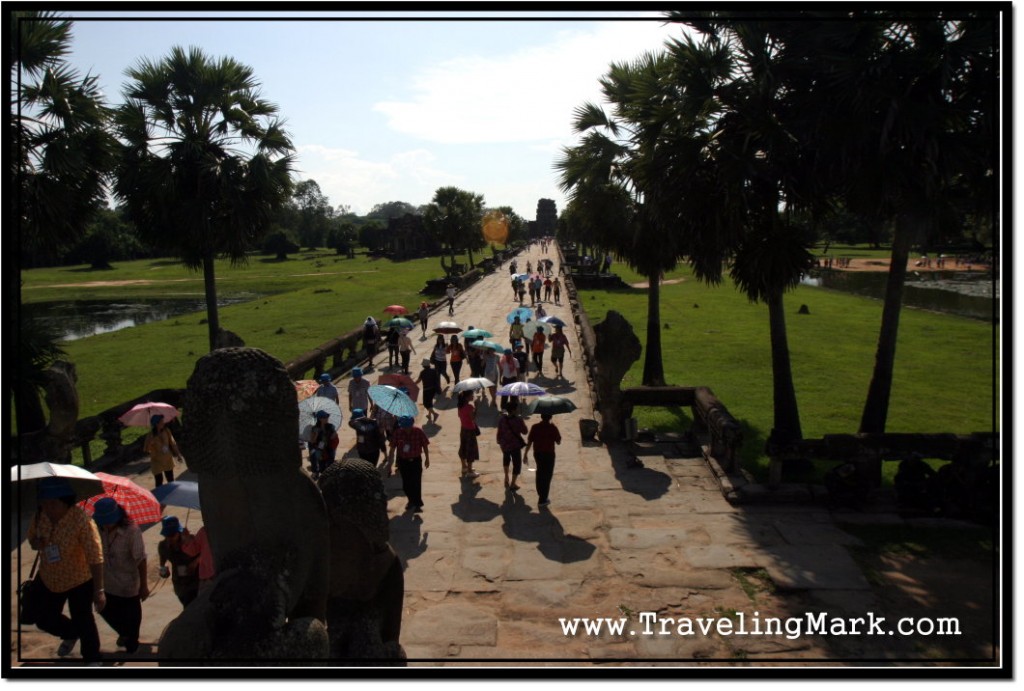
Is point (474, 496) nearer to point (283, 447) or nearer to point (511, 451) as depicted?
point (511, 451)

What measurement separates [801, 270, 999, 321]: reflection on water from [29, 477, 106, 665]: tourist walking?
2575cm

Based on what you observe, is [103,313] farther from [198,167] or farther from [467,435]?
[467,435]

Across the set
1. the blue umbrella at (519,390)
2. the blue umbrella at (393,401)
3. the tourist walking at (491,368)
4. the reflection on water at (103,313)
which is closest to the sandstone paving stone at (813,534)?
the blue umbrella at (519,390)

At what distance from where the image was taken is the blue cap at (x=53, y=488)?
458 cm

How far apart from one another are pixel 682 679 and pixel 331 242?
105 m

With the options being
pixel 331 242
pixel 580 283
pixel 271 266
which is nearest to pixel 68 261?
pixel 271 266

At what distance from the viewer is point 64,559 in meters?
4.66

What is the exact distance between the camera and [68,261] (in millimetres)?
80938

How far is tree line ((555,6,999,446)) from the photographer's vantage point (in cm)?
790

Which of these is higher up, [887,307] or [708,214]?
[708,214]

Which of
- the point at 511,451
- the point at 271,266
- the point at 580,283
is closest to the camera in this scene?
the point at 511,451

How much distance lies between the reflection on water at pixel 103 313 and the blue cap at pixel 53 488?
30.4 metres

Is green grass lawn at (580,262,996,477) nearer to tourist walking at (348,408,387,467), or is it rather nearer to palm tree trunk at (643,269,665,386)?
palm tree trunk at (643,269,665,386)

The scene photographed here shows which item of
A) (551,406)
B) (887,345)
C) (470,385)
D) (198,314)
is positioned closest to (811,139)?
(887,345)
